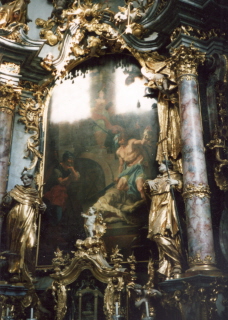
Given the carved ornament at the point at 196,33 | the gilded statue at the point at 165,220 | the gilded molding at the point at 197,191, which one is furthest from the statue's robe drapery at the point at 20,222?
the carved ornament at the point at 196,33

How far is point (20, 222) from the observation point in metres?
8.70

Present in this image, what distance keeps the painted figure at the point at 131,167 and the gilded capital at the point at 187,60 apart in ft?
Answer: 4.91

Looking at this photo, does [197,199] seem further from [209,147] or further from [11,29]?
[11,29]

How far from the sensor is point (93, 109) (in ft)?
32.1

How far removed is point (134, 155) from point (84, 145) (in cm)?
110

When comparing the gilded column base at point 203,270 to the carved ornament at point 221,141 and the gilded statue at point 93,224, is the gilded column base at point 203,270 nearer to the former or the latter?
the carved ornament at point 221,141

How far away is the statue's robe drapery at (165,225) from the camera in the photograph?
25.4 ft

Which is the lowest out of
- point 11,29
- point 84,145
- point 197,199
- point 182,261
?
point 182,261

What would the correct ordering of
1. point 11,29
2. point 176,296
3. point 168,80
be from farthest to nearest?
1. point 11,29
2. point 168,80
3. point 176,296

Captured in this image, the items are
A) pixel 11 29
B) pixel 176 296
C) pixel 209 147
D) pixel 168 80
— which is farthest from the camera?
pixel 11 29

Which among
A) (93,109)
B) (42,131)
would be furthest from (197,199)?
(42,131)

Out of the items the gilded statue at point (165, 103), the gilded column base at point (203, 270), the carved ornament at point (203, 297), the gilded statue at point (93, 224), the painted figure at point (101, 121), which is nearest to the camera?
the carved ornament at point (203, 297)

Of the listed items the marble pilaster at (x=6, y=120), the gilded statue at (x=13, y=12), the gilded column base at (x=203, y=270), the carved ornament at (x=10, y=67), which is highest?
the gilded statue at (x=13, y=12)

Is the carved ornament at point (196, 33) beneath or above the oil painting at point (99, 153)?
above
